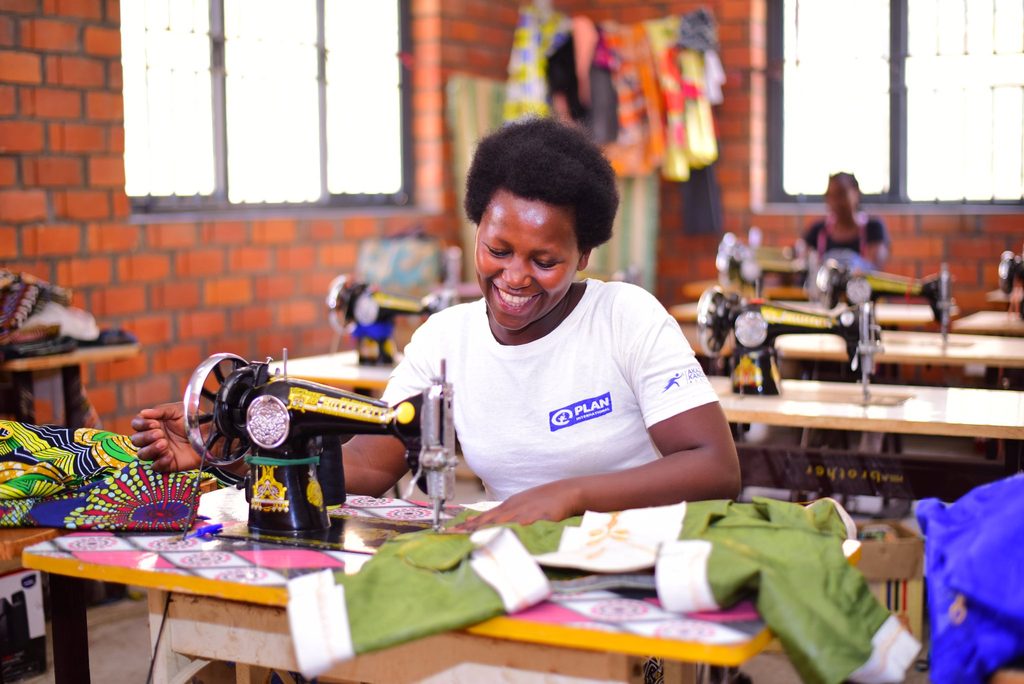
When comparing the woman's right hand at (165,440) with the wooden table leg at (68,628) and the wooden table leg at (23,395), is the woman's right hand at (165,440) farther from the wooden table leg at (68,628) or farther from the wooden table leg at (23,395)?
the wooden table leg at (23,395)

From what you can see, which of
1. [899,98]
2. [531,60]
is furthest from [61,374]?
[899,98]

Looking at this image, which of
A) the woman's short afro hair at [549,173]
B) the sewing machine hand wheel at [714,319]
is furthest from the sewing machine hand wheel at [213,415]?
the sewing machine hand wheel at [714,319]

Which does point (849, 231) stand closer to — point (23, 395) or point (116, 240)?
point (116, 240)

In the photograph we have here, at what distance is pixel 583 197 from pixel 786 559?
0.80 metres

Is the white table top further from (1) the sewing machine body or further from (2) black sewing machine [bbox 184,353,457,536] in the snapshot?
(2) black sewing machine [bbox 184,353,457,536]

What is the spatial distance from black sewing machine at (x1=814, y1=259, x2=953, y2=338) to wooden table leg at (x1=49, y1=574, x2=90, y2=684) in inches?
120

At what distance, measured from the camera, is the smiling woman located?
6.80 ft

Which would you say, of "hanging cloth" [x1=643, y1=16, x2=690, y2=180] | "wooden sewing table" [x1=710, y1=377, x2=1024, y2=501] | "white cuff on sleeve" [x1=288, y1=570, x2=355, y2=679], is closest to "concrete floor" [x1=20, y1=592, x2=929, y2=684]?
"wooden sewing table" [x1=710, y1=377, x2=1024, y2=501]

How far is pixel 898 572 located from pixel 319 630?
2.01m

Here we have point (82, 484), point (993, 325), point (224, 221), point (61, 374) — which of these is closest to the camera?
point (82, 484)

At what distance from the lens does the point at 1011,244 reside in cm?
695

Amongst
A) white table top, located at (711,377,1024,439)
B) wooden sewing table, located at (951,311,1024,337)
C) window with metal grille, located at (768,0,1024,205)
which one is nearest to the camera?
white table top, located at (711,377,1024,439)

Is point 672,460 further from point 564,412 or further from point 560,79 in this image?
point 560,79

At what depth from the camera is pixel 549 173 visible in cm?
213
